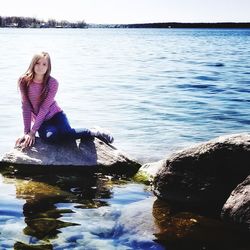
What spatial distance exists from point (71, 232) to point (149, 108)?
10660 mm

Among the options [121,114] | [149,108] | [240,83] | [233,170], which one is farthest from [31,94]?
[240,83]

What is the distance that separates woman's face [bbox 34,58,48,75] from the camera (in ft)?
24.2

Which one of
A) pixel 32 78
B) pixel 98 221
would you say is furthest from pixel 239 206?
pixel 32 78

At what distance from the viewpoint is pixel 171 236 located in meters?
5.12

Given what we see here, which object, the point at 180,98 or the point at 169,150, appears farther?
the point at 180,98

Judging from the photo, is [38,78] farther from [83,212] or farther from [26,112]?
[83,212]

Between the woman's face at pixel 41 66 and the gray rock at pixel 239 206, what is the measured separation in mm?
3732

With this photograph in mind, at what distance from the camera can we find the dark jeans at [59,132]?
24.5 feet

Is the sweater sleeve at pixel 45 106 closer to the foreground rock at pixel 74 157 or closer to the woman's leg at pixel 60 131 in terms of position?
the woman's leg at pixel 60 131

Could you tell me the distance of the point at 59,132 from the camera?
7.50 metres

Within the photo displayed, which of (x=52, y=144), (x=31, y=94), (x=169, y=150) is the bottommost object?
(x=169, y=150)

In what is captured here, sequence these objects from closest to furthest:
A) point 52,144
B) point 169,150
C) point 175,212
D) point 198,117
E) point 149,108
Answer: point 175,212
point 52,144
point 169,150
point 198,117
point 149,108

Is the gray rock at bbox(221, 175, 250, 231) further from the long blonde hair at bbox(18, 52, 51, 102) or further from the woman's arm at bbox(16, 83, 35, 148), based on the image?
the long blonde hair at bbox(18, 52, 51, 102)

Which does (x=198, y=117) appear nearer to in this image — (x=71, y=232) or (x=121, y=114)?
(x=121, y=114)
